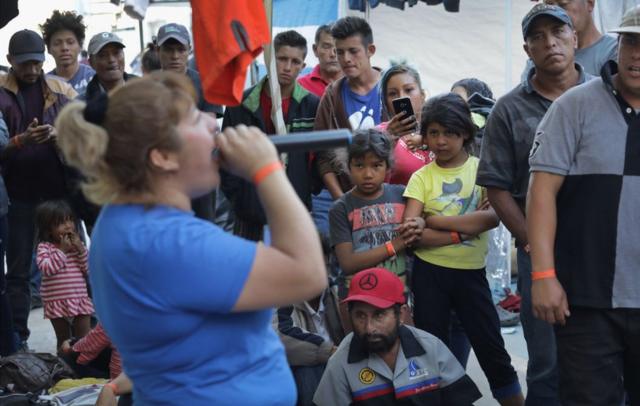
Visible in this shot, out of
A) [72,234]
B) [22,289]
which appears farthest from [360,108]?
[22,289]

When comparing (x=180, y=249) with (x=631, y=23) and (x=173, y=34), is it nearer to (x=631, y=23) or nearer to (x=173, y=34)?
(x=631, y=23)

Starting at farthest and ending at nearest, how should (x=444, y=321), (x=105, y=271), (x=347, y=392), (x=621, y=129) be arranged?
1. (x=444, y=321)
2. (x=347, y=392)
3. (x=621, y=129)
4. (x=105, y=271)

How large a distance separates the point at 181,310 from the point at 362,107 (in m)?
4.42

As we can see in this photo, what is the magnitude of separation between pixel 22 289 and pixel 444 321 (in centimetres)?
338

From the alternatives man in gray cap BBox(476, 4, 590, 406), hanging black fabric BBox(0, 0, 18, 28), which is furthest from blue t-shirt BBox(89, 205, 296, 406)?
hanging black fabric BBox(0, 0, 18, 28)

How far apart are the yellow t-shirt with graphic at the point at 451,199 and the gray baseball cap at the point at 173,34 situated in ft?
7.08

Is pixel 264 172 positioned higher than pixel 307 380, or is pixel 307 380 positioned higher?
pixel 264 172

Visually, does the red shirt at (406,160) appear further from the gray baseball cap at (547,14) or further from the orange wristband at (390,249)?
the gray baseball cap at (547,14)

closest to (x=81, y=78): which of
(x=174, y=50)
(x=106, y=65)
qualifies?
(x=106, y=65)

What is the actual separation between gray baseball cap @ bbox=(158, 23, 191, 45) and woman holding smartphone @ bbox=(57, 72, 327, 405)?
14.9 feet

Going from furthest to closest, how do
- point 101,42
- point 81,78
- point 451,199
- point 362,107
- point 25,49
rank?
point 81,78
point 25,49
point 101,42
point 362,107
point 451,199

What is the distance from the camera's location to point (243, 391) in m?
2.55

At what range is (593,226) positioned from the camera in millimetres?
4039

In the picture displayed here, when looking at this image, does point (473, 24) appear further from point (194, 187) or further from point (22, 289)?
point (194, 187)
